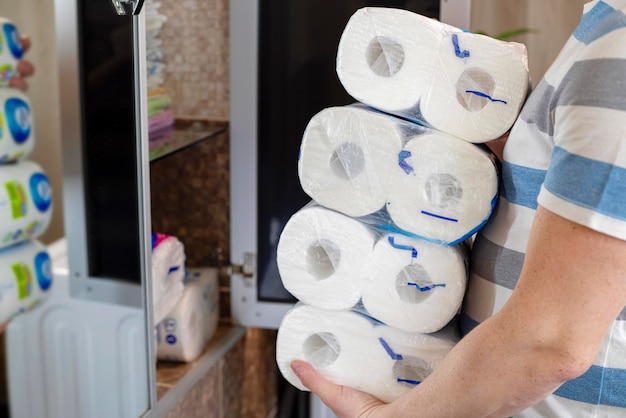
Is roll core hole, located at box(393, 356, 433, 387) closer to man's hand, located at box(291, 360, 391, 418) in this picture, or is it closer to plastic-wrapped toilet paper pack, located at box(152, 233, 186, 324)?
man's hand, located at box(291, 360, 391, 418)

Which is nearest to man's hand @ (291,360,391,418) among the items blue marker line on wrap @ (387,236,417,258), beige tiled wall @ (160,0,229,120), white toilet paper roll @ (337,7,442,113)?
blue marker line on wrap @ (387,236,417,258)

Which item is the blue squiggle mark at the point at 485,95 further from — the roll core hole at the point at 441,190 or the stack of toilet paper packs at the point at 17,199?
the stack of toilet paper packs at the point at 17,199

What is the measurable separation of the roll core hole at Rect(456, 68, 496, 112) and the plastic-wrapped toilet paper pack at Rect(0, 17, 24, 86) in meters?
0.60

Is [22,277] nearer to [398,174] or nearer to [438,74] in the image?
[398,174]

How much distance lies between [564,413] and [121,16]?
880mm

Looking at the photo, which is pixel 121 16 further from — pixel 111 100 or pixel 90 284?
pixel 90 284

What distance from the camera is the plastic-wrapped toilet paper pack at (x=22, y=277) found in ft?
3.17

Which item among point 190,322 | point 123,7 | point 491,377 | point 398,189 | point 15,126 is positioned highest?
point 123,7

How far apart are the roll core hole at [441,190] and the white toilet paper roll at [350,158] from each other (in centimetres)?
6

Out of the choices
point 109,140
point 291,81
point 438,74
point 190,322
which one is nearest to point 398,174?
point 438,74

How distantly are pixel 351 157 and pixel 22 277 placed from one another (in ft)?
1.59

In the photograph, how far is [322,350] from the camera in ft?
4.09

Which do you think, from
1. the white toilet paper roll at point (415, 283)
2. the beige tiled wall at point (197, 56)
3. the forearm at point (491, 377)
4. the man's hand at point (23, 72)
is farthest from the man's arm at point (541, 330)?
the beige tiled wall at point (197, 56)

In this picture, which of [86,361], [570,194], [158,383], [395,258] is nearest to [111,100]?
[86,361]
